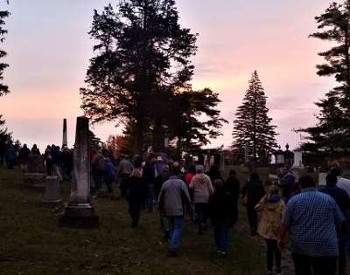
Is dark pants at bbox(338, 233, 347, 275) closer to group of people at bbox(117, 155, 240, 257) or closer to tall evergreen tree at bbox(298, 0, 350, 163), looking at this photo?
group of people at bbox(117, 155, 240, 257)

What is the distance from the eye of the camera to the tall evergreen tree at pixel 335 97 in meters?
43.7

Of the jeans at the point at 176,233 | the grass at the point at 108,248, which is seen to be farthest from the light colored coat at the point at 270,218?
the jeans at the point at 176,233

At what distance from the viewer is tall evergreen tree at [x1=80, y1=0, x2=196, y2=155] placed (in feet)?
168

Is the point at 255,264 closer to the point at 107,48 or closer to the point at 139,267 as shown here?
the point at 139,267

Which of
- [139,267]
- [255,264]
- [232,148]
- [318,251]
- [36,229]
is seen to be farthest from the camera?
[232,148]

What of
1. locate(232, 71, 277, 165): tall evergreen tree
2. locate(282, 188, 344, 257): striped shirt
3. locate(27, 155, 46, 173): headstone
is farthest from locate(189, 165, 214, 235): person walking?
locate(232, 71, 277, 165): tall evergreen tree

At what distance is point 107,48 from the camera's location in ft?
177

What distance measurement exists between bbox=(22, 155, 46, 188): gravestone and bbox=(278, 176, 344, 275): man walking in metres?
20.6

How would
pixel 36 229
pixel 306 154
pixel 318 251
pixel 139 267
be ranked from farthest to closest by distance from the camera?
→ pixel 306 154
pixel 36 229
pixel 139 267
pixel 318 251

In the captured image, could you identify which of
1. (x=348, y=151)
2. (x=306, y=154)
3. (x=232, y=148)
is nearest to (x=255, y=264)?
(x=348, y=151)

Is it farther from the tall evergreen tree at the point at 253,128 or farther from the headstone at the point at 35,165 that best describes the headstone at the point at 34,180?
the tall evergreen tree at the point at 253,128

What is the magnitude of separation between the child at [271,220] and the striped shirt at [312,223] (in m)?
4.13

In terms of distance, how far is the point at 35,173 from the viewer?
28.5m

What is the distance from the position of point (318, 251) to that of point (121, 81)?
148ft
